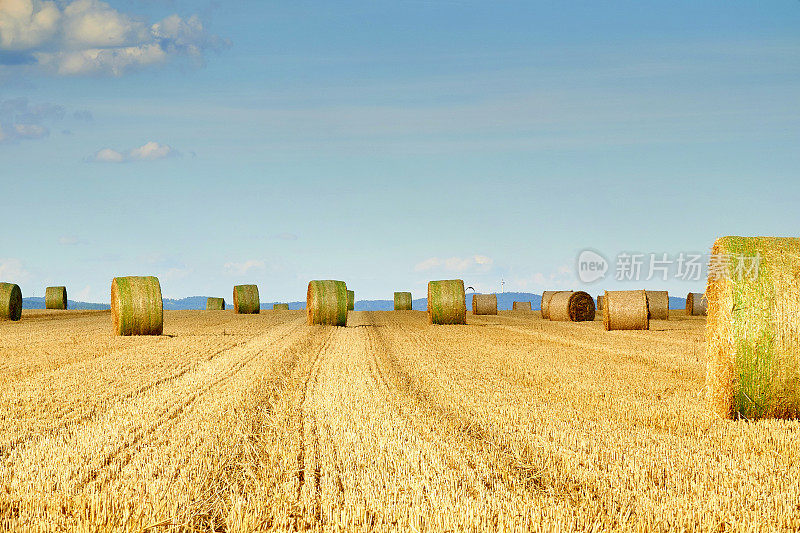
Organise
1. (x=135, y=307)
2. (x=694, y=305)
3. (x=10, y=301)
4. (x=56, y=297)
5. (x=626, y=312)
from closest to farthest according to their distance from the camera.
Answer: (x=135, y=307) < (x=626, y=312) < (x=10, y=301) < (x=694, y=305) < (x=56, y=297)

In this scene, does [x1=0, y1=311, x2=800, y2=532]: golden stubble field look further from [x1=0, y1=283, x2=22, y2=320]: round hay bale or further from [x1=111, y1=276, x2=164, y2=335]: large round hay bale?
[x1=0, y1=283, x2=22, y2=320]: round hay bale

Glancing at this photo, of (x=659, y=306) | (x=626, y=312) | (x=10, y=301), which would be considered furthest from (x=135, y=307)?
(x=659, y=306)

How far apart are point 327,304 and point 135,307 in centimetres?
603

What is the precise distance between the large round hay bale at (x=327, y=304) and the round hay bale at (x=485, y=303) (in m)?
16.0

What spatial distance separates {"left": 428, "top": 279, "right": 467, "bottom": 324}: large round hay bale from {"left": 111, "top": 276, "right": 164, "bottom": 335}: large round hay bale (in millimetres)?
8830

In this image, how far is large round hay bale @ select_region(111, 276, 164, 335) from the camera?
18.4m

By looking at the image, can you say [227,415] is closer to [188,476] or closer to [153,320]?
[188,476]

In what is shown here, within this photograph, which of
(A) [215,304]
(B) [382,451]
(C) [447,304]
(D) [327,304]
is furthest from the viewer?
(A) [215,304]

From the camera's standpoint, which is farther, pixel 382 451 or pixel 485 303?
pixel 485 303

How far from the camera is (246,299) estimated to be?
3828 centimetres

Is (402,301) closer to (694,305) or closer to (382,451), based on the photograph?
(694,305)

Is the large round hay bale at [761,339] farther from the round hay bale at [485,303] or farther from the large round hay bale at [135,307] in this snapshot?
the round hay bale at [485,303]

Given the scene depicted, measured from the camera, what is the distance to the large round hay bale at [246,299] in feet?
125

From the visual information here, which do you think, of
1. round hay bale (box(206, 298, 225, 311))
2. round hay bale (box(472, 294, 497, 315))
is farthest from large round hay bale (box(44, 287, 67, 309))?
round hay bale (box(472, 294, 497, 315))
